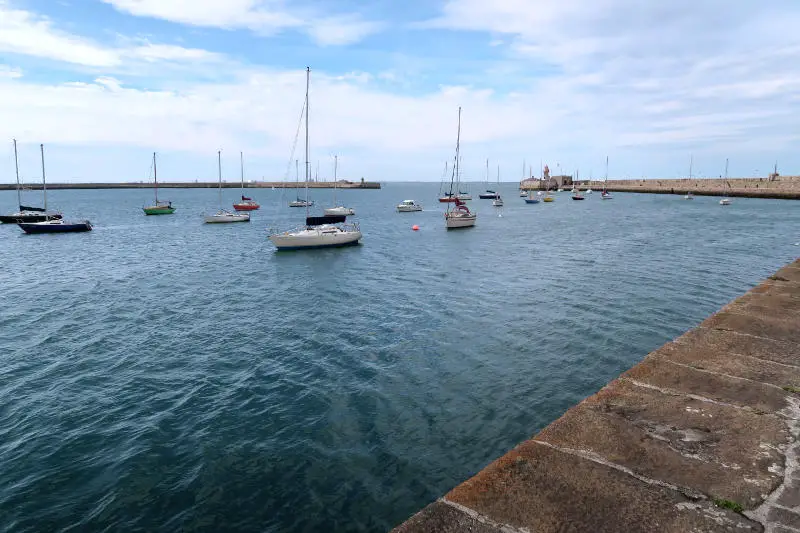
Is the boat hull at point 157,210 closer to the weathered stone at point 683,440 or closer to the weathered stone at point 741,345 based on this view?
the weathered stone at point 741,345

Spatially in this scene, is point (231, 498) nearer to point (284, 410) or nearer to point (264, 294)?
point (284, 410)

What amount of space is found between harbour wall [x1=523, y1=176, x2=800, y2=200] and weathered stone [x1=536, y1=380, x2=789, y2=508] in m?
144

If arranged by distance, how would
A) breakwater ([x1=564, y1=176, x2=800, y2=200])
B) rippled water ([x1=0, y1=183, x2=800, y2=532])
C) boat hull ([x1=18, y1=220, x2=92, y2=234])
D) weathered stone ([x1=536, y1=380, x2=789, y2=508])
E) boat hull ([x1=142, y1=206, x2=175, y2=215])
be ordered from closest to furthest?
weathered stone ([x1=536, y1=380, x2=789, y2=508])
rippled water ([x1=0, y1=183, x2=800, y2=532])
boat hull ([x1=18, y1=220, x2=92, y2=234])
boat hull ([x1=142, y1=206, x2=175, y2=215])
breakwater ([x1=564, y1=176, x2=800, y2=200])

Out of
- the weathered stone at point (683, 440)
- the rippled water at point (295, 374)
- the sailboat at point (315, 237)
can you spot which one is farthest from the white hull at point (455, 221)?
the weathered stone at point (683, 440)

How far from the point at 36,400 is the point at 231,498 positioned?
8100mm

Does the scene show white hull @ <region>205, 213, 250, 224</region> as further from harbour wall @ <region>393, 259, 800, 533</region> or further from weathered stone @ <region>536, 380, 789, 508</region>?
weathered stone @ <region>536, 380, 789, 508</region>

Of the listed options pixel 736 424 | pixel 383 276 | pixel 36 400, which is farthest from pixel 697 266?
pixel 36 400

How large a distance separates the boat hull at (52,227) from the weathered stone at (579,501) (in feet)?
222

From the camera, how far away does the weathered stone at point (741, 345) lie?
8992 mm

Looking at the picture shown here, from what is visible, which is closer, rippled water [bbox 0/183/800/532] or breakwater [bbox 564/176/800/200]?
rippled water [bbox 0/183/800/532]

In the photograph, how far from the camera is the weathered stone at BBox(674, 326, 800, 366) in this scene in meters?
8.99

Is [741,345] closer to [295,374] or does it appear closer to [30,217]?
[295,374]

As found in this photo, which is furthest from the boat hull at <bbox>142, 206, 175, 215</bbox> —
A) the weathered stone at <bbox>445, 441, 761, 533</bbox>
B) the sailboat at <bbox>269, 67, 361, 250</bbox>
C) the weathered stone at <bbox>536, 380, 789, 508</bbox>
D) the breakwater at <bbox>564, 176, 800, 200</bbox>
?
the breakwater at <bbox>564, 176, 800, 200</bbox>

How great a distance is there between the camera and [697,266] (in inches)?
1287
